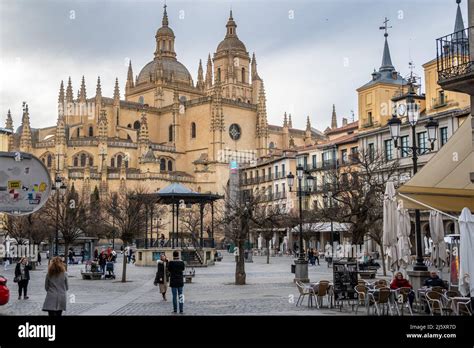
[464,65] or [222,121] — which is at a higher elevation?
[222,121]

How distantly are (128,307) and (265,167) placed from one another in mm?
55405

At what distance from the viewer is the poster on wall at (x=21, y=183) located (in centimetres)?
883

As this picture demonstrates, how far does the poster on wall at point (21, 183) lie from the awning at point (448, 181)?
746cm

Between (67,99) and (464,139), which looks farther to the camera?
(67,99)

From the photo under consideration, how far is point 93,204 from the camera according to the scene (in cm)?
6431

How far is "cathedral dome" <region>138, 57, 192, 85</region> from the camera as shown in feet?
356

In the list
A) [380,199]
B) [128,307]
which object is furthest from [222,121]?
[128,307]

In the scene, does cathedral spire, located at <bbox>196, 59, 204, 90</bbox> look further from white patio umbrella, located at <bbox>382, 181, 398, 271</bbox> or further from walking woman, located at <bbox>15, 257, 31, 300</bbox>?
white patio umbrella, located at <bbox>382, 181, 398, 271</bbox>

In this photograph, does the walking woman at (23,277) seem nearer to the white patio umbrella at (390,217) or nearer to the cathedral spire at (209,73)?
the white patio umbrella at (390,217)

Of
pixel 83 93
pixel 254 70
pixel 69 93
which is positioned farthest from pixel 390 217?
pixel 254 70

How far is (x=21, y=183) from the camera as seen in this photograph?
891 cm

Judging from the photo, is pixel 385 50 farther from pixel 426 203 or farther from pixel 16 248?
pixel 426 203

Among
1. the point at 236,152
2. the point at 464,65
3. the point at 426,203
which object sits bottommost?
the point at 426,203

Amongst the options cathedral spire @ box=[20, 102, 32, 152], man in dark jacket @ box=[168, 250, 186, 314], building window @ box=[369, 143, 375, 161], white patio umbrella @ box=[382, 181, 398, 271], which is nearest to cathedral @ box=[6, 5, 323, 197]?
cathedral spire @ box=[20, 102, 32, 152]
